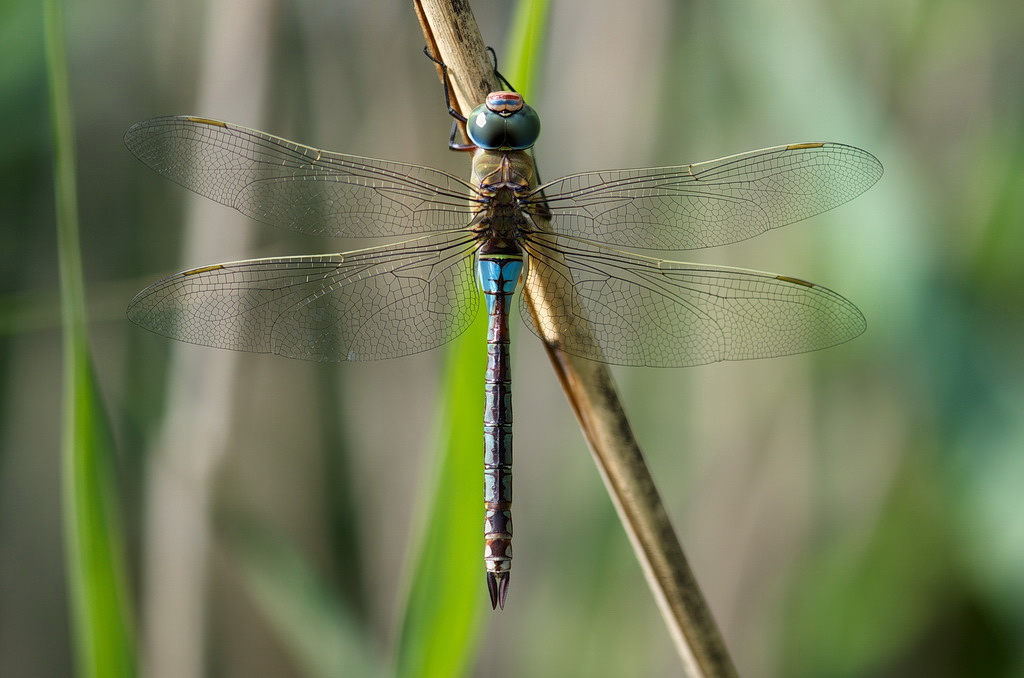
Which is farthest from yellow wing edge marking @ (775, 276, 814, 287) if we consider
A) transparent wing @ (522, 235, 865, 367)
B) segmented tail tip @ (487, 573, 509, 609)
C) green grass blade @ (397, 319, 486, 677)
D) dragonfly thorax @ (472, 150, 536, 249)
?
segmented tail tip @ (487, 573, 509, 609)

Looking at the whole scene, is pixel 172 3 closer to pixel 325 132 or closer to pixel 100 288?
pixel 325 132

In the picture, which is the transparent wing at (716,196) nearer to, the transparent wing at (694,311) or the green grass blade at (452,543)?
the transparent wing at (694,311)

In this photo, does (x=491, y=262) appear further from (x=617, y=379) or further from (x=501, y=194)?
(x=617, y=379)

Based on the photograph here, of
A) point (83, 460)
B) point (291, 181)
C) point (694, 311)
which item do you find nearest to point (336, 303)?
point (291, 181)

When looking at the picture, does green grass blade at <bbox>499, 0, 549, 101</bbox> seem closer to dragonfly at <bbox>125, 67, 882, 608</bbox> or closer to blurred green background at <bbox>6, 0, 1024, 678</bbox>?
dragonfly at <bbox>125, 67, 882, 608</bbox>

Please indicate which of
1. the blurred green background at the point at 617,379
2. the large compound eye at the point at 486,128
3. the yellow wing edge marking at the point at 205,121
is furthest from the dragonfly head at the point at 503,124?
the blurred green background at the point at 617,379

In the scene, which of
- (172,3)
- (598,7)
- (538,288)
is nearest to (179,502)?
(538,288)
